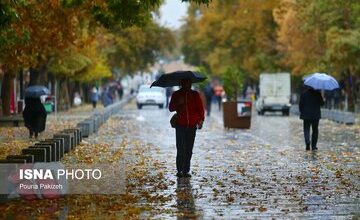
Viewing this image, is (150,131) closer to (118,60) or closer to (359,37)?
(359,37)

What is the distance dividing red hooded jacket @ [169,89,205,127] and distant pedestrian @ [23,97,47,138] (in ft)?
38.6

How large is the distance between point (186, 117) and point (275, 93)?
38.2 metres

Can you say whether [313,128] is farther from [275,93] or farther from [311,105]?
[275,93]

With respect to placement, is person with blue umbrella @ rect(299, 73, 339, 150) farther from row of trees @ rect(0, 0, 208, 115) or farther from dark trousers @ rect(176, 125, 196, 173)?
dark trousers @ rect(176, 125, 196, 173)

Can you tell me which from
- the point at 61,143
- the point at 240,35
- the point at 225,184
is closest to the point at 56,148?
the point at 61,143

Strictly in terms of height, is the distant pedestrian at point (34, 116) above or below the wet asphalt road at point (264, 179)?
above

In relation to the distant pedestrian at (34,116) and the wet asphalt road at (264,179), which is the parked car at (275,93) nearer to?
the wet asphalt road at (264,179)

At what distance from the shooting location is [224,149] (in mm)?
22625

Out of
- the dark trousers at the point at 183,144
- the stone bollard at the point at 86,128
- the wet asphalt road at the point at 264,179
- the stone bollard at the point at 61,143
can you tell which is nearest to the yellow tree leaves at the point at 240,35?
the stone bollard at the point at 86,128

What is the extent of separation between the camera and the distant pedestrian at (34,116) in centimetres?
2641

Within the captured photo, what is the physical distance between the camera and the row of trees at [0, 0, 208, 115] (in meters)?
18.1

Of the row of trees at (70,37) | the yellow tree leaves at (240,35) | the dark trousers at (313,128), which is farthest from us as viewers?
the yellow tree leaves at (240,35)

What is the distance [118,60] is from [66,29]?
41.5 metres

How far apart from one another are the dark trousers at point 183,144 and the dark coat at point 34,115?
11.8 metres
